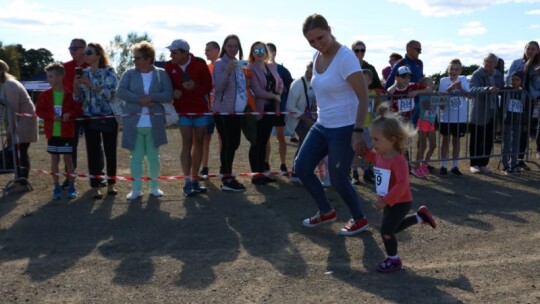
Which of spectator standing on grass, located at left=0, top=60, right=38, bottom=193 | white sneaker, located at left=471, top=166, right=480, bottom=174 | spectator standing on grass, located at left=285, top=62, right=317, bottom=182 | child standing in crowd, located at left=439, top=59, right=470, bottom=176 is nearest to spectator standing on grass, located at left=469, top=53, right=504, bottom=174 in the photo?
white sneaker, located at left=471, top=166, right=480, bottom=174

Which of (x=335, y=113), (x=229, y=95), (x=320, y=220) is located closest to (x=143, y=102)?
(x=229, y=95)

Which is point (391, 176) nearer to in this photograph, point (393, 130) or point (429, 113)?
point (393, 130)

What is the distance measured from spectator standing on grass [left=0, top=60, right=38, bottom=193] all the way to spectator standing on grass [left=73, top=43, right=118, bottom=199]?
4.08 ft

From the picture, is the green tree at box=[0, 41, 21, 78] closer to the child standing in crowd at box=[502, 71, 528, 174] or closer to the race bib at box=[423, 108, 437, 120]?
the race bib at box=[423, 108, 437, 120]

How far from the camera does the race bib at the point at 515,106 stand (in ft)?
29.8

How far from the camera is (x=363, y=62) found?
8977mm

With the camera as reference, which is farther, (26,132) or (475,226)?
(26,132)

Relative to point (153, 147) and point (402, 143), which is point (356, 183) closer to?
→ point (153, 147)

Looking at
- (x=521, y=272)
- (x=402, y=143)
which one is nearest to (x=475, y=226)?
(x=521, y=272)

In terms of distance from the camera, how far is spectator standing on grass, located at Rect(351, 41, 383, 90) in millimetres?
8859

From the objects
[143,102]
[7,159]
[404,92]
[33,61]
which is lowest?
[7,159]

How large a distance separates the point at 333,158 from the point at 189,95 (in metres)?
2.81

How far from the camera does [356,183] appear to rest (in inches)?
327

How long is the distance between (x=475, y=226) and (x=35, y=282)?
421cm
